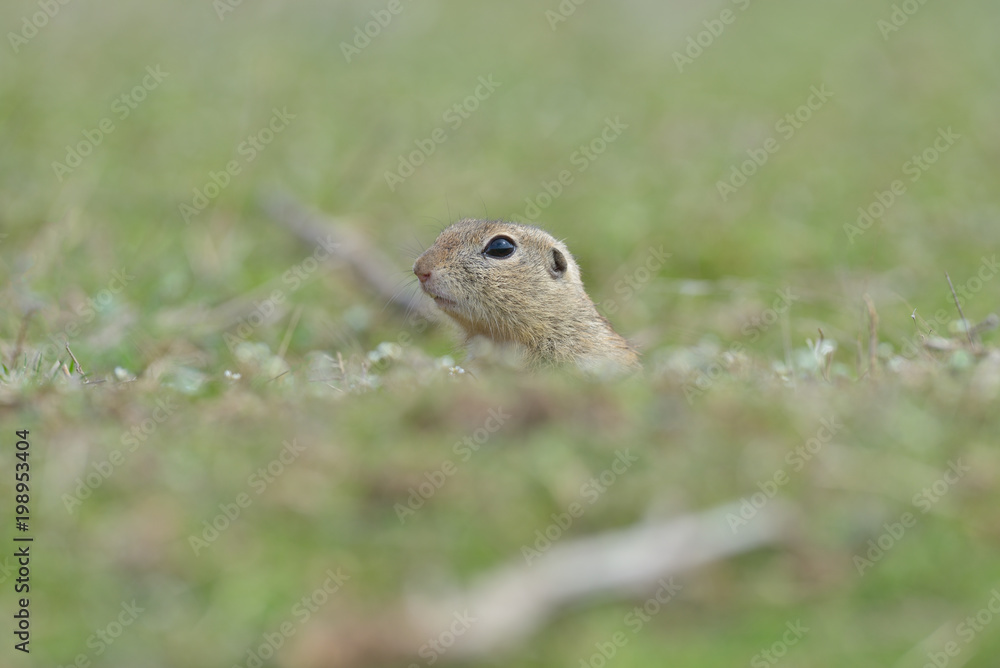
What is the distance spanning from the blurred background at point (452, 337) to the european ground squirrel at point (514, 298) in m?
0.38

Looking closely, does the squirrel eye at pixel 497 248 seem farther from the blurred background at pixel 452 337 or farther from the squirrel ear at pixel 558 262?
the blurred background at pixel 452 337

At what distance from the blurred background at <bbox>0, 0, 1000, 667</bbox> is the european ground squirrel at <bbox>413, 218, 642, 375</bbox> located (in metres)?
0.38

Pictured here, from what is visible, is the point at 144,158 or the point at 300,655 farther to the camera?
the point at 144,158

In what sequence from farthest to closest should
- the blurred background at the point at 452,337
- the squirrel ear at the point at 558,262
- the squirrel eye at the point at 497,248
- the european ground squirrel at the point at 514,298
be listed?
1. the squirrel ear at the point at 558,262
2. the squirrel eye at the point at 497,248
3. the european ground squirrel at the point at 514,298
4. the blurred background at the point at 452,337

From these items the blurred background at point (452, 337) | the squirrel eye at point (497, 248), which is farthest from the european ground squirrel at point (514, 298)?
the blurred background at point (452, 337)

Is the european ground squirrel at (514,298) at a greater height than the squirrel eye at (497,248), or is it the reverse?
the squirrel eye at (497,248)

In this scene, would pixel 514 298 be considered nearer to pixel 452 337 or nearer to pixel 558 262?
pixel 558 262

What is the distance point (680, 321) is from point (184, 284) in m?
3.28

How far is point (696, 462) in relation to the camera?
3453 mm

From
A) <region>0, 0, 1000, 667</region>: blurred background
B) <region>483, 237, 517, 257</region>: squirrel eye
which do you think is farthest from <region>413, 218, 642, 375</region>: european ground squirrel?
<region>0, 0, 1000, 667</region>: blurred background

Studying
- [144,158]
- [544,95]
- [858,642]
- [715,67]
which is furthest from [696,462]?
[715,67]

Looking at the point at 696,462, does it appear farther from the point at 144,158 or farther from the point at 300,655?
the point at 144,158

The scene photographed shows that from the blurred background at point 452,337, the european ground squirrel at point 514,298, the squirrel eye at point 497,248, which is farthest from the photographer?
the squirrel eye at point 497,248

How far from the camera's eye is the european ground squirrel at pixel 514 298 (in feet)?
19.0
